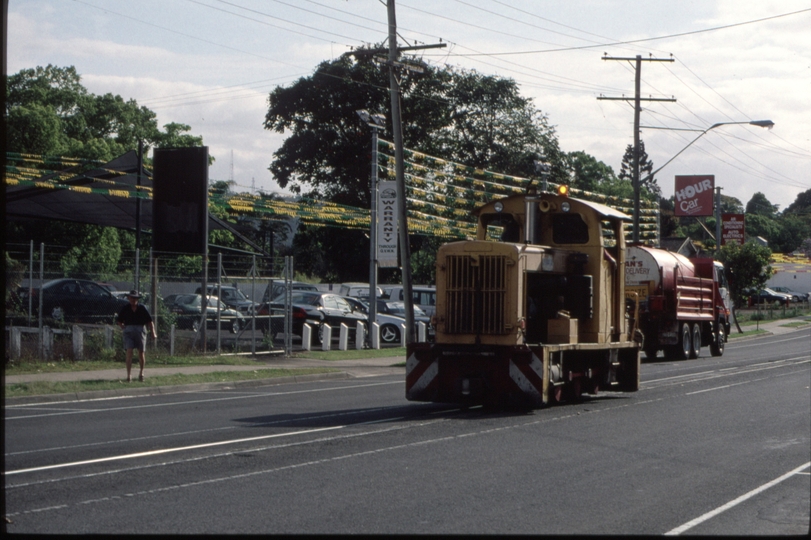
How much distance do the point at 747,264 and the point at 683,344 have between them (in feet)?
83.9

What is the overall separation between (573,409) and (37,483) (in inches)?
339

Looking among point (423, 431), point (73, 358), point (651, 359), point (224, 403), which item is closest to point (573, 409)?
point (423, 431)

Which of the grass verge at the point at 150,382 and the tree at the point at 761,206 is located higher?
the tree at the point at 761,206

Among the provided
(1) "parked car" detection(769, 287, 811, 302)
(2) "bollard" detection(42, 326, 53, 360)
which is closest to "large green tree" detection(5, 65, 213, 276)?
(2) "bollard" detection(42, 326, 53, 360)

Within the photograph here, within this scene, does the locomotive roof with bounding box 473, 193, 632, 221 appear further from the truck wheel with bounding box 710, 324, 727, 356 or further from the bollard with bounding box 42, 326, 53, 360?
the truck wheel with bounding box 710, 324, 727, 356

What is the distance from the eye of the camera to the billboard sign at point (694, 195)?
186ft

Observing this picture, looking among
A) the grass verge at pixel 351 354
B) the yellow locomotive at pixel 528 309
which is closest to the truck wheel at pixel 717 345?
the grass verge at pixel 351 354

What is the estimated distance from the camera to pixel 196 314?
91.4 feet

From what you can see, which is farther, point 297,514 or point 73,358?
point 73,358

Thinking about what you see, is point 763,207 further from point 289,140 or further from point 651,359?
point 651,359

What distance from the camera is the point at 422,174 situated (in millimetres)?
43125

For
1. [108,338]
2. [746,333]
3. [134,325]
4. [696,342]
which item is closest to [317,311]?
[108,338]

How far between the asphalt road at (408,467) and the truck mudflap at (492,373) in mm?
319

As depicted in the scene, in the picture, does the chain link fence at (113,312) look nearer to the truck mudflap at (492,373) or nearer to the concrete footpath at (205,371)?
the concrete footpath at (205,371)
